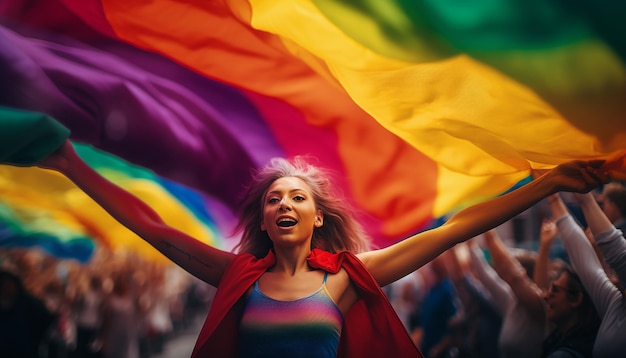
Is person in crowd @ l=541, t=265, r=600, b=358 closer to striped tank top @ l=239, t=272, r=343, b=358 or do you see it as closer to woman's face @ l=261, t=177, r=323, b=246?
striped tank top @ l=239, t=272, r=343, b=358

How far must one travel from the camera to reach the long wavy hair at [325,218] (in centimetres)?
339

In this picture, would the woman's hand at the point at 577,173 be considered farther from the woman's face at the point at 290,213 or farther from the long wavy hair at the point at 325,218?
the woman's face at the point at 290,213

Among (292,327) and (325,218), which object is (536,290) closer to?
(325,218)

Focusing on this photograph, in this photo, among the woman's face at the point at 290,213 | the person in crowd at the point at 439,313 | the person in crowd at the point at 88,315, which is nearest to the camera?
the woman's face at the point at 290,213

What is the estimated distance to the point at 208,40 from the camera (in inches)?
141

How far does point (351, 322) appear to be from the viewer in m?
3.20

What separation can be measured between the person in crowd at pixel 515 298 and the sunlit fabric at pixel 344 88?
1.78 feet

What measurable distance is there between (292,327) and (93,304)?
4.59ft

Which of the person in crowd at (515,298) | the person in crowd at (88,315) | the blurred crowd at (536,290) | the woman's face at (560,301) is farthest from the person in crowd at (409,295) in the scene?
the person in crowd at (88,315)

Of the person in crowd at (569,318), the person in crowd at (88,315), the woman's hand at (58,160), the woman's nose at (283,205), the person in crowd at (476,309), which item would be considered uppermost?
the person in crowd at (569,318)

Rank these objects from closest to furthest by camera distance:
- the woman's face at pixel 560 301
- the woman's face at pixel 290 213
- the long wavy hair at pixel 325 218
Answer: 1. the woman's face at pixel 290 213
2. the long wavy hair at pixel 325 218
3. the woman's face at pixel 560 301

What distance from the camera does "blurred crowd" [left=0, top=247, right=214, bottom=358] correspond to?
3.84 metres

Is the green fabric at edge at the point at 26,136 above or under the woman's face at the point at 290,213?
under

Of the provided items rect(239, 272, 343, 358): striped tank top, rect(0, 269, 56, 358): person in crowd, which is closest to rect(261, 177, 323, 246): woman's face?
rect(239, 272, 343, 358): striped tank top
